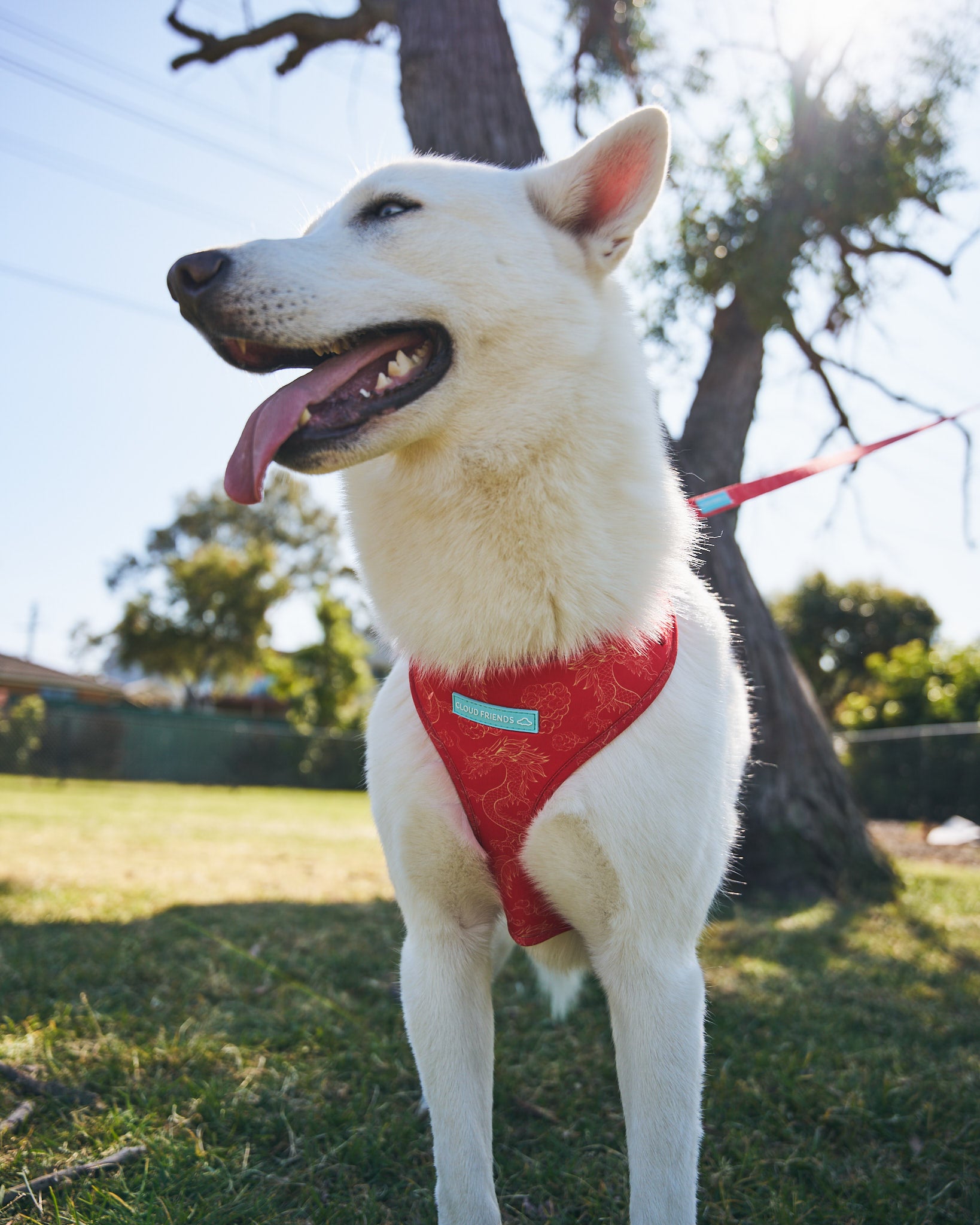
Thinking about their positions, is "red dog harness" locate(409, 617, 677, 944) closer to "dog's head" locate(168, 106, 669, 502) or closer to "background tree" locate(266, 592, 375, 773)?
"dog's head" locate(168, 106, 669, 502)

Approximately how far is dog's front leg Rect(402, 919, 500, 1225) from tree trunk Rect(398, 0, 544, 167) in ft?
15.3

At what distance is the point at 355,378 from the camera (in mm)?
1702

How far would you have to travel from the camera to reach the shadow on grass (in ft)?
6.43

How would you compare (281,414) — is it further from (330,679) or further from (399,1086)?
(330,679)

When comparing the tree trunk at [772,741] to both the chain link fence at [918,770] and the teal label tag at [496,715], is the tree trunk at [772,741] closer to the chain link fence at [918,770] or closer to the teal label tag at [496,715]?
the teal label tag at [496,715]

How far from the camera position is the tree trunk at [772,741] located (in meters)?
5.44

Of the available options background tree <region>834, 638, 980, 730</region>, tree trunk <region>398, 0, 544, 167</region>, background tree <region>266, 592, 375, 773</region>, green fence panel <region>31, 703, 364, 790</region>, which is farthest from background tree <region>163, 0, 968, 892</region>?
background tree <region>266, 592, 375, 773</region>

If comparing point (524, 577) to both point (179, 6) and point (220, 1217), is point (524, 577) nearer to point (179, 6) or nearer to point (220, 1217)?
point (220, 1217)

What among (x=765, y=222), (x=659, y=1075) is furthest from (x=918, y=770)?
(x=659, y=1075)

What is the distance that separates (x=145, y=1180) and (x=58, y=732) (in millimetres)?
17991

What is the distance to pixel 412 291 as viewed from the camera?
170 cm

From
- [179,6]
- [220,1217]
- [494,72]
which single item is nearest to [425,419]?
[220,1217]

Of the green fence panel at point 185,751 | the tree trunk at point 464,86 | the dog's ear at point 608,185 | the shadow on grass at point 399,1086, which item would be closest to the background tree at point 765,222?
the tree trunk at point 464,86

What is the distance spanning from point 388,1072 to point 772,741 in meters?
3.93
